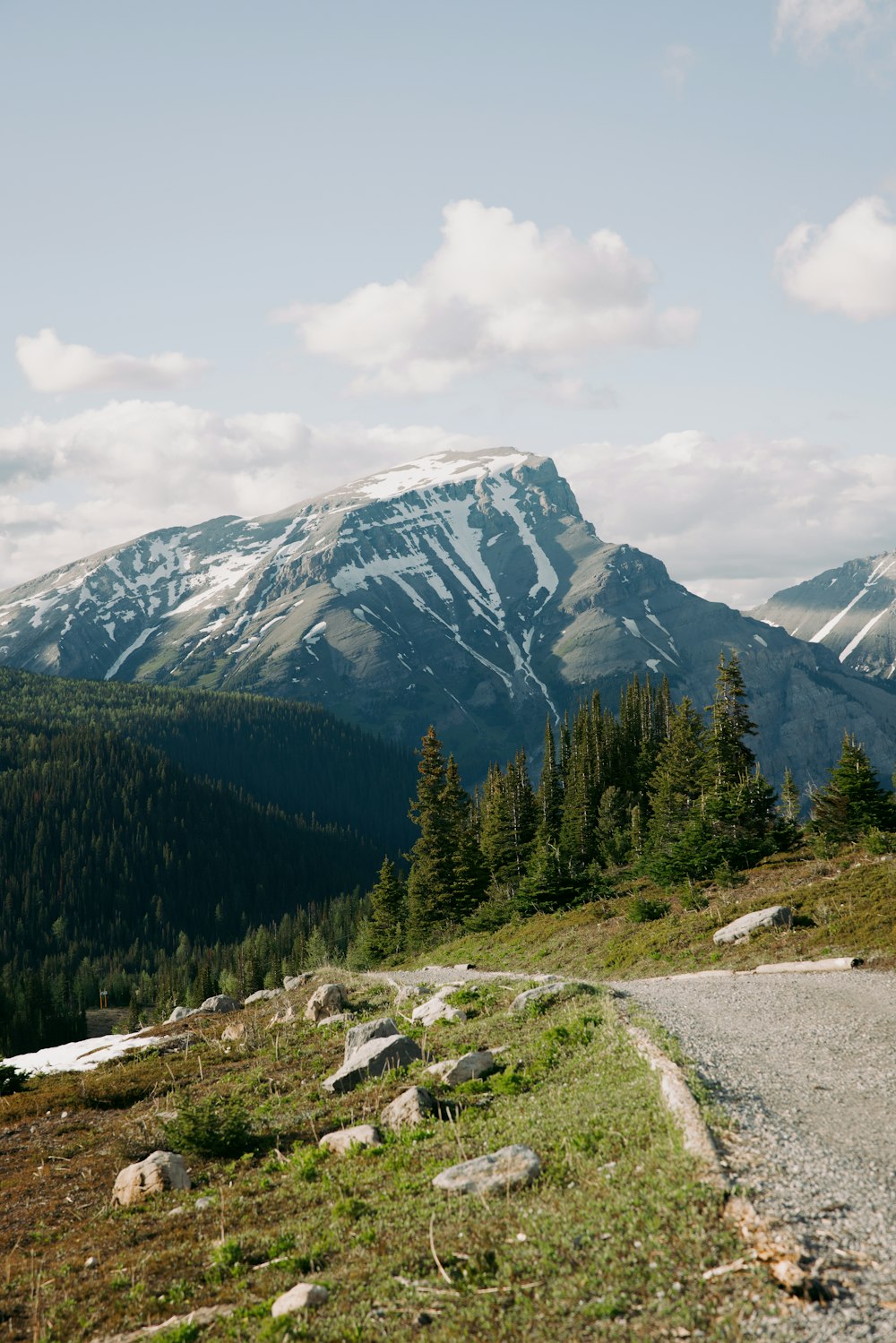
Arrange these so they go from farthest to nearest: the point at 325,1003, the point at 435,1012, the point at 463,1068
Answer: the point at 325,1003, the point at 435,1012, the point at 463,1068

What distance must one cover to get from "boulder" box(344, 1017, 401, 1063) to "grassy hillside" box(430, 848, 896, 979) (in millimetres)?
13562

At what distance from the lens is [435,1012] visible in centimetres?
2964

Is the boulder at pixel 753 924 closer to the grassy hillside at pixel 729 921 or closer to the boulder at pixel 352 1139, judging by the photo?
the grassy hillside at pixel 729 921

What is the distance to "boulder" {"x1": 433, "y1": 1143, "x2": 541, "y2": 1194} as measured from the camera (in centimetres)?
1342

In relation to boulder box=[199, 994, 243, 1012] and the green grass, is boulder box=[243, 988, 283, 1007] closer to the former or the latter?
boulder box=[199, 994, 243, 1012]

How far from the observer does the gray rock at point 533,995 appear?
89.2 feet

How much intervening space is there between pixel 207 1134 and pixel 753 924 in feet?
79.4

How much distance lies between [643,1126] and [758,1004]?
11690 mm

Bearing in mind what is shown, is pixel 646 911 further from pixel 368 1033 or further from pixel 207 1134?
pixel 207 1134

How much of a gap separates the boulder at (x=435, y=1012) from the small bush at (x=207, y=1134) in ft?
31.5

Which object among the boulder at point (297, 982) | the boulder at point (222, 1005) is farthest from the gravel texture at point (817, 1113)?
the boulder at point (222, 1005)

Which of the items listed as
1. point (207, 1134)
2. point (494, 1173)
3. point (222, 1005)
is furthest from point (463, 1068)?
point (222, 1005)

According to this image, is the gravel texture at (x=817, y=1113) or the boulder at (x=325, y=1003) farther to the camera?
the boulder at (x=325, y=1003)

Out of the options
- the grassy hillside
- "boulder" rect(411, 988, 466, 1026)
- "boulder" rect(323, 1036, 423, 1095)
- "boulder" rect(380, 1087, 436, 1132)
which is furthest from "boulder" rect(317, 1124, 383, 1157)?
the grassy hillside
